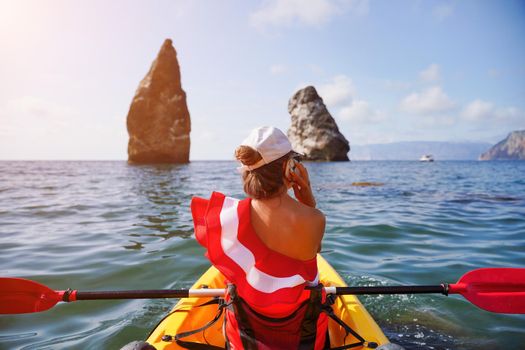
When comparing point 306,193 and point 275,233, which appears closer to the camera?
point 275,233

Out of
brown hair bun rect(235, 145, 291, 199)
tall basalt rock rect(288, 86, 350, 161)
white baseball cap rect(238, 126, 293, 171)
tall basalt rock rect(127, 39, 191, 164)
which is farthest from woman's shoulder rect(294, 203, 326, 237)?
tall basalt rock rect(288, 86, 350, 161)

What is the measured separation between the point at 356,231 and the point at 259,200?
6996 millimetres

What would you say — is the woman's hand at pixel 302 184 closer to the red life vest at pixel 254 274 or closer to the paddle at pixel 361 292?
the red life vest at pixel 254 274

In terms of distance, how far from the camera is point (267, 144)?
75.0 inches

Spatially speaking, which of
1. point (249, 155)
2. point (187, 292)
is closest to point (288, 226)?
point (249, 155)

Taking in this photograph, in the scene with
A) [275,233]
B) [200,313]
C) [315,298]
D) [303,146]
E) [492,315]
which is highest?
[303,146]

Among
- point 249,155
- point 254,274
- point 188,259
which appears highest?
point 249,155

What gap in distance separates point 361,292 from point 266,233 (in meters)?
1.60

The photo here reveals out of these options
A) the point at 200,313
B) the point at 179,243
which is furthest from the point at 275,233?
the point at 179,243

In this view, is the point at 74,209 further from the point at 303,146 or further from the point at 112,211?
the point at 303,146

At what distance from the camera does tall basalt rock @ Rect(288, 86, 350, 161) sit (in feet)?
252

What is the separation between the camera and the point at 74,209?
465 inches

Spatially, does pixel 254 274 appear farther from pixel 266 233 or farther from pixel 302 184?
pixel 302 184

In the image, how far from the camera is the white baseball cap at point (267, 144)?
6.24ft
